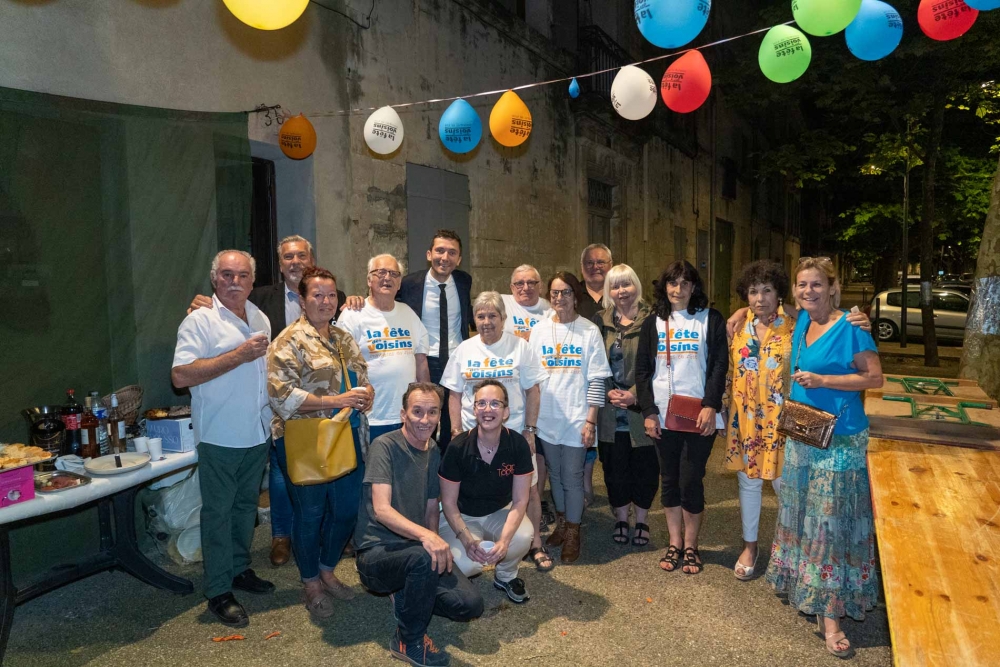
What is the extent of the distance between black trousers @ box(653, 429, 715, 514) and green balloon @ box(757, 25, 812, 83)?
111 inches

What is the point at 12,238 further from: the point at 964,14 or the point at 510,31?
the point at 510,31

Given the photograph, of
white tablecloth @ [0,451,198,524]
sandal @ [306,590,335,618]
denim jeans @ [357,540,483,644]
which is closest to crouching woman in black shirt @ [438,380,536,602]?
denim jeans @ [357,540,483,644]

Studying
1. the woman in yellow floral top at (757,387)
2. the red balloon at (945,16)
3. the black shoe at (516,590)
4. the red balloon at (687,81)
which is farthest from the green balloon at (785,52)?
the black shoe at (516,590)

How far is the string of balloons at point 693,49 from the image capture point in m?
4.33

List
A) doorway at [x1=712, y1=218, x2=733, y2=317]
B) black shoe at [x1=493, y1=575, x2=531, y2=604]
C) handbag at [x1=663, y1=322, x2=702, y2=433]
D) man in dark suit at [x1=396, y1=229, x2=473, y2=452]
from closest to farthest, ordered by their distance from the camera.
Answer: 1. black shoe at [x1=493, y1=575, x2=531, y2=604]
2. handbag at [x1=663, y1=322, x2=702, y2=433]
3. man in dark suit at [x1=396, y1=229, x2=473, y2=452]
4. doorway at [x1=712, y1=218, x2=733, y2=317]

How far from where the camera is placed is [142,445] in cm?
394

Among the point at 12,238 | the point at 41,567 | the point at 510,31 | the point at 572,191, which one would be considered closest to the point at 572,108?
the point at 572,191

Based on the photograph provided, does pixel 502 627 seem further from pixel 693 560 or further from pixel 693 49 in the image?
pixel 693 49

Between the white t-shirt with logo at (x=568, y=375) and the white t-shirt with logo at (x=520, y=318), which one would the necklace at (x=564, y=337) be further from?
the white t-shirt with logo at (x=520, y=318)

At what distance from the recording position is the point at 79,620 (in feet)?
12.1

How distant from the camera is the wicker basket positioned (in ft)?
13.6

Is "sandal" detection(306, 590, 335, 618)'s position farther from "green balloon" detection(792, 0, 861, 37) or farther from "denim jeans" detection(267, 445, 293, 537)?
"green balloon" detection(792, 0, 861, 37)

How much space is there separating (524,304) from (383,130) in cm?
213

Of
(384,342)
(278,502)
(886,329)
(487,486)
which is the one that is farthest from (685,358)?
(886,329)
